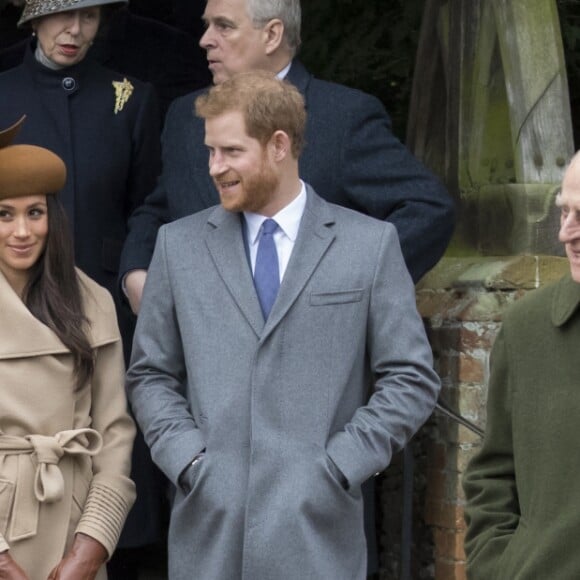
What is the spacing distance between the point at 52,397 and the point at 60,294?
293mm

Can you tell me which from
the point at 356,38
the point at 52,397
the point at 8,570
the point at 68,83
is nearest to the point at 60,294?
the point at 52,397

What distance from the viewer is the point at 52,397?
4.77 m

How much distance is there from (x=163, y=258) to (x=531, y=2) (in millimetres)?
1953

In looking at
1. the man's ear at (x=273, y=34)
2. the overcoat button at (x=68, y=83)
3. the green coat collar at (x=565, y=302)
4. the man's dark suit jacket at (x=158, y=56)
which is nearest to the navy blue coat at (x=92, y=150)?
the overcoat button at (x=68, y=83)

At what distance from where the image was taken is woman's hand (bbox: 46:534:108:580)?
4688 mm

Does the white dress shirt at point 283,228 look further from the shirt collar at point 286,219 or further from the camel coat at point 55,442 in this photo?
the camel coat at point 55,442

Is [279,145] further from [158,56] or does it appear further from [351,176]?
[158,56]

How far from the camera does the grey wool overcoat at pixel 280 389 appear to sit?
4.54m

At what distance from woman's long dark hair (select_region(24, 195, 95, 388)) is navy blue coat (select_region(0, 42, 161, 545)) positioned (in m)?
0.65

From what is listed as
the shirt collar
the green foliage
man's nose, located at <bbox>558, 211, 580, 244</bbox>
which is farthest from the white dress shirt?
the green foliage

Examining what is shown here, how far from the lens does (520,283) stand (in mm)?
5836

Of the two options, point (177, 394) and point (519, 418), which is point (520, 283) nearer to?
point (177, 394)

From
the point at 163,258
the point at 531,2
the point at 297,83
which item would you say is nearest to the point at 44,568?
the point at 163,258

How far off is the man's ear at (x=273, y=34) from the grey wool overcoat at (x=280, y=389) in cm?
72
